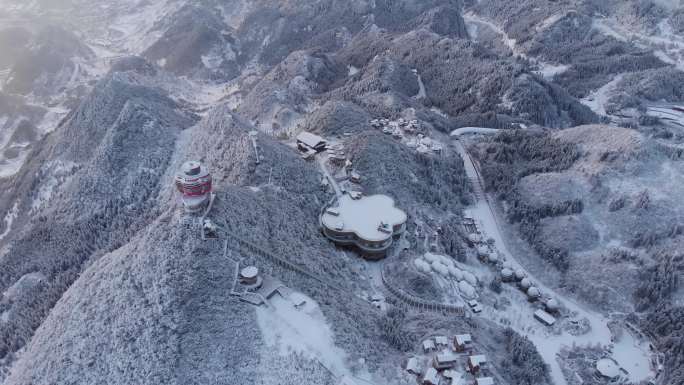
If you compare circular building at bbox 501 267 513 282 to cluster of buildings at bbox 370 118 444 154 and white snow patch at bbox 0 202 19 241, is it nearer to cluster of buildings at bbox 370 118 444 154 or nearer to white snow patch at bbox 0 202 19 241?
cluster of buildings at bbox 370 118 444 154

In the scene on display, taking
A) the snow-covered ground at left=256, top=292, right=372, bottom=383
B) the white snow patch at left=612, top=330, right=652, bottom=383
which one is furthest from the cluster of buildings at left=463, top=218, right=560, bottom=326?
the snow-covered ground at left=256, top=292, right=372, bottom=383

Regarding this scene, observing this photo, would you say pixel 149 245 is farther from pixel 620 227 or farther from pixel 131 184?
A: pixel 620 227

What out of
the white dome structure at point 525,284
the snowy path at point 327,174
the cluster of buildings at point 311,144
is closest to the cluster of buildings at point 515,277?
the white dome structure at point 525,284

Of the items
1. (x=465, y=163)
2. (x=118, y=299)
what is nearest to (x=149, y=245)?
(x=118, y=299)

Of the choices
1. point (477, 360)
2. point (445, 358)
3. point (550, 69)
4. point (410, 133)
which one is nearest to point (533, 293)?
point (477, 360)

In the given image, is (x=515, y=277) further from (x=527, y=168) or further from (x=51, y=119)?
(x=51, y=119)

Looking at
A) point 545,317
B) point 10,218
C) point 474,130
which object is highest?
point 545,317
